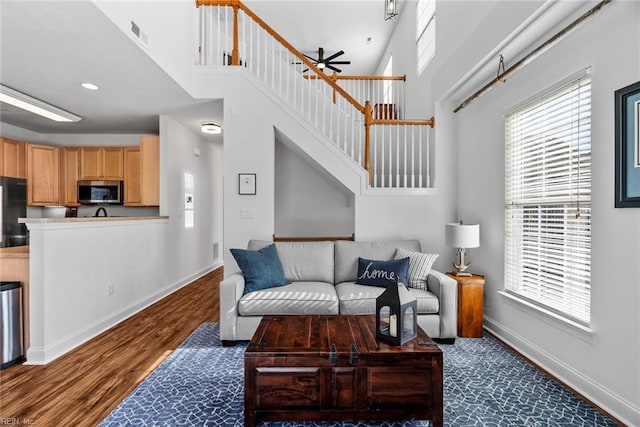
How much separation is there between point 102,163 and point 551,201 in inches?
245

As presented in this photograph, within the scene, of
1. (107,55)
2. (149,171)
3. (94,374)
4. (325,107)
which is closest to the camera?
(94,374)

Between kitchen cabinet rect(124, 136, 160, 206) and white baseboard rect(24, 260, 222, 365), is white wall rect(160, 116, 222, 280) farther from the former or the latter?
white baseboard rect(24, 260, 222, 365)

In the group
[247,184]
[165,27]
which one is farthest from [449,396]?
[165,27]

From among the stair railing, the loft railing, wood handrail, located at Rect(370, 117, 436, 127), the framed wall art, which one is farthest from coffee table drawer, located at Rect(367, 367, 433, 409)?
the stair railing

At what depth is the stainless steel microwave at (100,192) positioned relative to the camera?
5.31 meters

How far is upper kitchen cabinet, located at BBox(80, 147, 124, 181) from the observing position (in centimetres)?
543

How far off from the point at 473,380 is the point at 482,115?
2656mm

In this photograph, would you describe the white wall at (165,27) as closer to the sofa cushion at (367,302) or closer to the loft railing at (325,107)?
the loft railing at (325,107)

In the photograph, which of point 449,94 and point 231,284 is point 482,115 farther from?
point 231,284

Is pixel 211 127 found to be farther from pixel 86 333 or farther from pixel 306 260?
pixel 86 333

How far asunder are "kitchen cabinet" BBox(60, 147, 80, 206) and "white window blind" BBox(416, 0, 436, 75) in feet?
18.8

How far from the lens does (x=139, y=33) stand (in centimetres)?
279

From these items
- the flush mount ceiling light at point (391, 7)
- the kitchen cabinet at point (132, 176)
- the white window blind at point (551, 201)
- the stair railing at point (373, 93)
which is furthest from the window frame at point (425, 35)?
the kitchen cabinet at point (132, 176)

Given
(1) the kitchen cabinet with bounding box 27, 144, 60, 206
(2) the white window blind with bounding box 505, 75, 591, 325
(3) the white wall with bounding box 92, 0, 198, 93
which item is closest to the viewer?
(2) the white window blind with bounding box 505, 75, 591, 325
